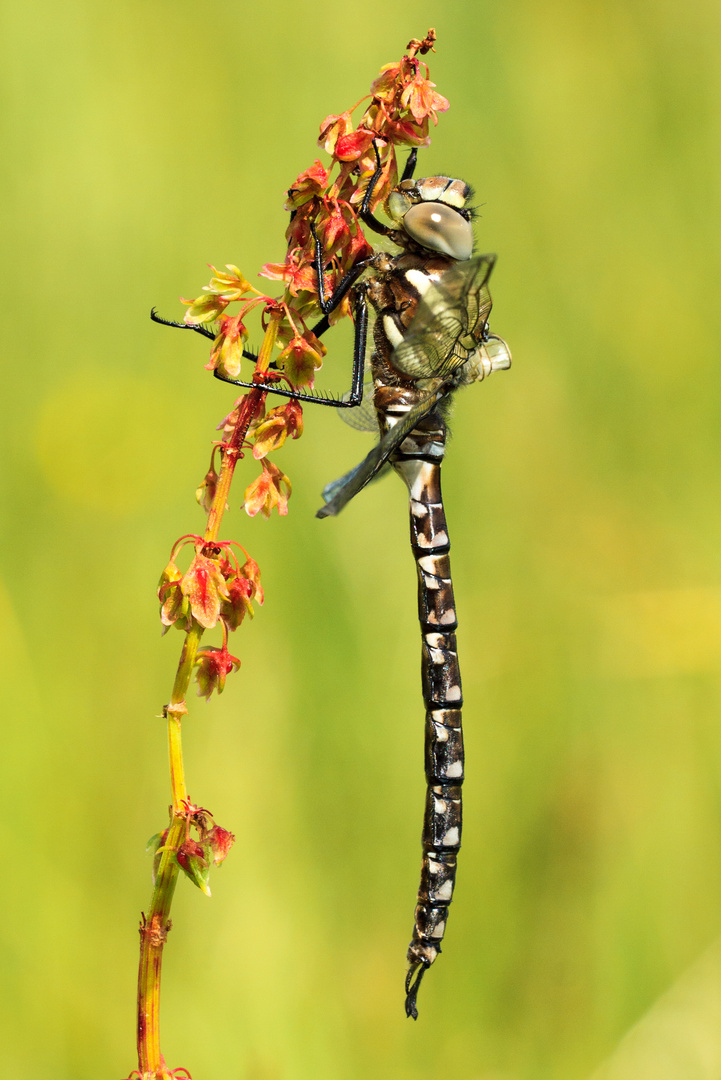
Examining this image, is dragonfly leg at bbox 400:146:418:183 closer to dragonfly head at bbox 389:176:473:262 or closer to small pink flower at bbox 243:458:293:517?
dragonfly head at bbox 389:176:473:262

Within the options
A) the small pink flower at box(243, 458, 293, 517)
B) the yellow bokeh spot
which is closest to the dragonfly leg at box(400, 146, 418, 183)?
the small pink flower at box(243, 458, 293, 517)

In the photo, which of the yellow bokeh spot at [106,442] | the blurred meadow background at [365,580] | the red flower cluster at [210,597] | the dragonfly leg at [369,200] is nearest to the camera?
the red flower cluster at [210,597]

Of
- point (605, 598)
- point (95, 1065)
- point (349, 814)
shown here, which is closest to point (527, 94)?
point (605, 598)

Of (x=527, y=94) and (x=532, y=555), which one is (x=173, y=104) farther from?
(x=532, y=555)

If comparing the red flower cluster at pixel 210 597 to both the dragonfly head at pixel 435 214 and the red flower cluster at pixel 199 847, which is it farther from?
the dragonfly head at pixel 435 214

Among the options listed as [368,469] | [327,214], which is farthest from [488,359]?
[327,214]

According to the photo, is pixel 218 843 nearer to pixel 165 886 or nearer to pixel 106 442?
pixel 165 886

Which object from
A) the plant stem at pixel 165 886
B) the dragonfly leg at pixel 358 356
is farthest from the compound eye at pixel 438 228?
the plant stem at pixel 165 886
